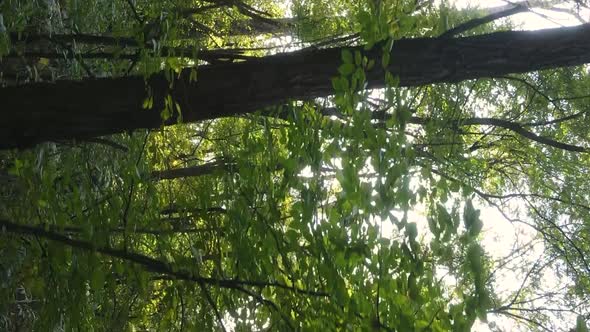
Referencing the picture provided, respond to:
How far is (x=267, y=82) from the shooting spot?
198cm

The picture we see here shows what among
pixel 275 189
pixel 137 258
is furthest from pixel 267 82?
pixel 137 258

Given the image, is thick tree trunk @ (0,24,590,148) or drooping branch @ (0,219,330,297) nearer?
drooping branch @ (0,219,330,297)

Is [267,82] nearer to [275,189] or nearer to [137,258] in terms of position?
[275,189]

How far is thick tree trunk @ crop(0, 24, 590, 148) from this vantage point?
1968 millimetres

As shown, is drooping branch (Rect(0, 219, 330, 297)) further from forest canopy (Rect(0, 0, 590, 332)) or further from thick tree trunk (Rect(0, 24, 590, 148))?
thick tree trunk (Rect(0, 24, 590, 148))

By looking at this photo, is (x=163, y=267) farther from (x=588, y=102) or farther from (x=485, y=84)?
(x=588, y=102)

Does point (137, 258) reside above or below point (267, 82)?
below

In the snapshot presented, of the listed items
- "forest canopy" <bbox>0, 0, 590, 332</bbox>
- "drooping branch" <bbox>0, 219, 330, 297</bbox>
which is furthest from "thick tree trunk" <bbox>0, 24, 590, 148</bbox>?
"drooping branch" <bbox>0, 219, 330, 297</bbox>

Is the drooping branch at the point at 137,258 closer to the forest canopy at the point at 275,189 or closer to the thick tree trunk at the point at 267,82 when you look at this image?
the forest canopy at the point at 275,189

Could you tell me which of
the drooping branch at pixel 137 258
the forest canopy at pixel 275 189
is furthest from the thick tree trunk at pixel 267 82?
the drooping branch at pixel 137 258

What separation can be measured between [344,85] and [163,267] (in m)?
0.74

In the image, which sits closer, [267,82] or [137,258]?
[137,258]

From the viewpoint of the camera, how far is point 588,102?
12.6ft

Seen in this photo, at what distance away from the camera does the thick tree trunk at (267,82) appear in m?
1.97
